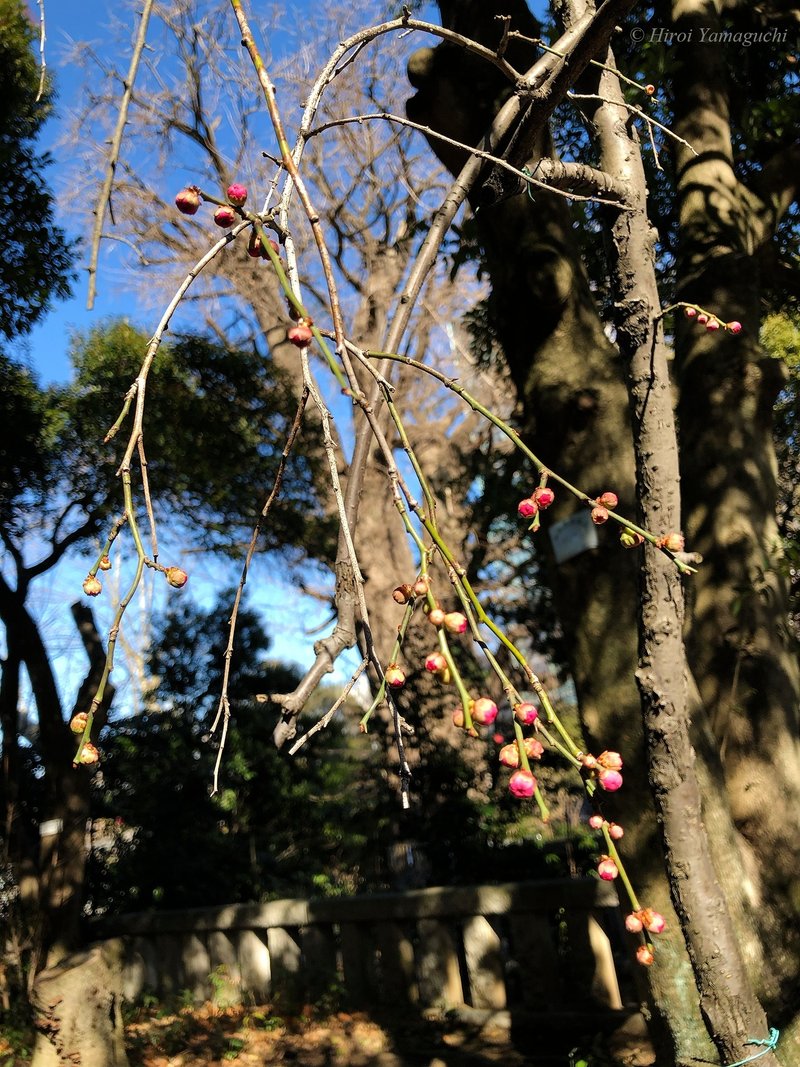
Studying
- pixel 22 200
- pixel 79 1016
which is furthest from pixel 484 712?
pixel 22 200

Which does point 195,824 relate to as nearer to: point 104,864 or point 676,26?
point 104,864

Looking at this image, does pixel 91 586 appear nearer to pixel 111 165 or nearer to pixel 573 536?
pixel 111 165

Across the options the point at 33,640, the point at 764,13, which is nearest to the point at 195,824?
the point at 33,640

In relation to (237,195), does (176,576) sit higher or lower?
lower

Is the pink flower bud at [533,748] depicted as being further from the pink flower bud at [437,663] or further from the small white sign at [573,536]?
the small white sign at [573,536]

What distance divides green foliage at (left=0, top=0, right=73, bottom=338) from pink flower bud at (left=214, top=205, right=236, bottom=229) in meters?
5.03

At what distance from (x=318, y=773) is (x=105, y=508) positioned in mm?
3187

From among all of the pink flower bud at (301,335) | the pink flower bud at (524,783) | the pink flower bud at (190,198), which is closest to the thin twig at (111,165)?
the pink flower bud at (190,198)

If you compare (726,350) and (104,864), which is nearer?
(726,350)

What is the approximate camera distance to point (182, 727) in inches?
279

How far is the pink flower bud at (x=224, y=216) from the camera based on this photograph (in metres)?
0.86

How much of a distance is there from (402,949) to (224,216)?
447 cm

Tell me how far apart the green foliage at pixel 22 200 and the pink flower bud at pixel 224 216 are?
5031 millimetres

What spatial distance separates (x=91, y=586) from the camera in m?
1.02
